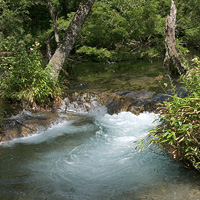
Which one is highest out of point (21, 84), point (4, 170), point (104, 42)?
point (104, 42)

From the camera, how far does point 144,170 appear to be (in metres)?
4.62

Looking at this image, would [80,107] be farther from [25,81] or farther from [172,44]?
[172,44]

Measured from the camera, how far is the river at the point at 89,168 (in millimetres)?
3906

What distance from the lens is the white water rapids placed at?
391 cm

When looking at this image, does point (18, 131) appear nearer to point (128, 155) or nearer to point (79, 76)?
point (128, 155)

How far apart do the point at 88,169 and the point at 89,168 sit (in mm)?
41

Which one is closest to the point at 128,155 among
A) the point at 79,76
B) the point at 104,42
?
the point at 79,76

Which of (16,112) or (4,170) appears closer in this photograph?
(4,170)

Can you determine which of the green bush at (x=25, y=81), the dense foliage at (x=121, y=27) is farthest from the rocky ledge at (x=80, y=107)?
the dense foliage at (x=121, y=27)

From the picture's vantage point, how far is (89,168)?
4875 mm

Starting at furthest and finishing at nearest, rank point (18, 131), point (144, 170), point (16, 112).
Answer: point (16, 112) < point (18, 131) < point (144, 170)

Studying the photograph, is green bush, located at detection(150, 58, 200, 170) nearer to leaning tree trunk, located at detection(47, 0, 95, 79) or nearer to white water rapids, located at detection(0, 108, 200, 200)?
white water rapids, located at detection(0, 108, 200, 200)

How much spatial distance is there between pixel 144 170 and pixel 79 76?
883 cm

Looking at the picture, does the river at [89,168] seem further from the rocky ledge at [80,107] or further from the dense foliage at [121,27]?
the dense foliage at [121,27]
